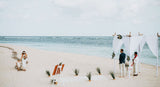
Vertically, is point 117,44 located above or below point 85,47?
above

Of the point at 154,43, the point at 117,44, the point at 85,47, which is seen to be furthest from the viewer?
the point at 85,47

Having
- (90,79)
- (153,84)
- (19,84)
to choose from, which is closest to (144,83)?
(153,84)

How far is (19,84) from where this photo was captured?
7.67 meters

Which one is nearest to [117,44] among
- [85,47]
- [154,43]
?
[154,43]

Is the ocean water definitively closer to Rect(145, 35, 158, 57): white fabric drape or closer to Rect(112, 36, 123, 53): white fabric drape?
Rect(145, 35, 158, 57): white fabric drape

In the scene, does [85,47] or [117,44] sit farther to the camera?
[85,47]

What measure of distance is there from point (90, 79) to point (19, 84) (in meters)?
3.70

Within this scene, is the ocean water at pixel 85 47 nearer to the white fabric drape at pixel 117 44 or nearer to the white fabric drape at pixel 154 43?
the white fabric drape at pixel 154 43

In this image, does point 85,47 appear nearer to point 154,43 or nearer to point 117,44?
point 117,44

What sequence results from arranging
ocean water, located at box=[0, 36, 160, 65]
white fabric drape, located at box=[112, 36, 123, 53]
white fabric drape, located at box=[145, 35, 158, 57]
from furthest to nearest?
ocean water, located at box=[0, 36, 160, 65] → white fabric drape, located at box=[112, 36, 123, 53] → white fabric drape, located at box=[145, 35, 158, 57]

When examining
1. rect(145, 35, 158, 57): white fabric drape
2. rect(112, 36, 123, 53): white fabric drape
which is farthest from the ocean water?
rect(112, 36, 123, 53): white fabric drape

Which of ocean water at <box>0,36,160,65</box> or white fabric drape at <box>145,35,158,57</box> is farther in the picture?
ocean water at <box>0,36,160,65</box>

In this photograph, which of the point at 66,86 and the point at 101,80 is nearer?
the point at 66,86

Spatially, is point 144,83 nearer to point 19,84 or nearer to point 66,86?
point 66,86
